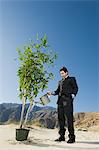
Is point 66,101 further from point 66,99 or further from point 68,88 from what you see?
point 68,88

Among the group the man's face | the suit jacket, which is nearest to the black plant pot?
the suit jacket

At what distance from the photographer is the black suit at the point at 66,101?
9.63m

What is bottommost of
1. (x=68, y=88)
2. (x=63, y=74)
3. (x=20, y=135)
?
(x=20, y=135)

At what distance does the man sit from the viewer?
31.6 ft

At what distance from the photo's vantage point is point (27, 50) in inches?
418

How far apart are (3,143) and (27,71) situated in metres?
2.52

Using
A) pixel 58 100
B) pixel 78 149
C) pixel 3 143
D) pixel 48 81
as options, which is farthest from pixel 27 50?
pixel 78 149

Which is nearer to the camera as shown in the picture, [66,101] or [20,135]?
[66,101]

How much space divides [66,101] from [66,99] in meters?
0.05

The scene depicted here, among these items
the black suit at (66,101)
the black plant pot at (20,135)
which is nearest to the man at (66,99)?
the black suit at (66,101)

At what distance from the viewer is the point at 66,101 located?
966 centimetres

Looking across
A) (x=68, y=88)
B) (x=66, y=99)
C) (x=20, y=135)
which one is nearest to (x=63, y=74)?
(x=68, y=88)

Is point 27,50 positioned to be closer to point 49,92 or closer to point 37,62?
point 37,62

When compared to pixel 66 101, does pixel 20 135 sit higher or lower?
lower
